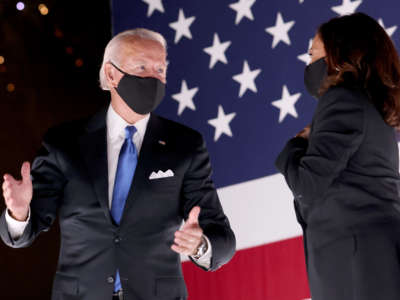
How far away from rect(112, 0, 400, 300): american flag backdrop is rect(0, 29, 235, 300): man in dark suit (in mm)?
1011

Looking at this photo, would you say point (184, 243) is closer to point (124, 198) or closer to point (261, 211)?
point (124, 198)

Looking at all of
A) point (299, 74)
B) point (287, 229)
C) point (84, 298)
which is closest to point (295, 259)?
point (287, 229)

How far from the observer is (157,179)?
2.10 meters

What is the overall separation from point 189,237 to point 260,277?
1.45m

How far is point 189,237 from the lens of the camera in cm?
180

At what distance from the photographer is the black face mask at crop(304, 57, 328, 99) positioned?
210 cm

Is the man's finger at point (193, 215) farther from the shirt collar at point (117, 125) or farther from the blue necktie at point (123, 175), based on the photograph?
the shirt collar at point (117, 125)

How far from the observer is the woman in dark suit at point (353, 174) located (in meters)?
1.83

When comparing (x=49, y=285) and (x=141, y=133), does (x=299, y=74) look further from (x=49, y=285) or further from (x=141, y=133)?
(x=49, y=285)

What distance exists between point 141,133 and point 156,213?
0.34m

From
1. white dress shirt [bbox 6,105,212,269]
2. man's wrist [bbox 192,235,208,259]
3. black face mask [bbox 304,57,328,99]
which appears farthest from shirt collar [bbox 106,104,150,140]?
black face mask [bbox 304,57,328,99]

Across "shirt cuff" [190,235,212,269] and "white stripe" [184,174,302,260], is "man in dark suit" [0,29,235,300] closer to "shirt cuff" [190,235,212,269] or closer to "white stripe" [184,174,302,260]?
"shirt cuff" [190,235,212,269]

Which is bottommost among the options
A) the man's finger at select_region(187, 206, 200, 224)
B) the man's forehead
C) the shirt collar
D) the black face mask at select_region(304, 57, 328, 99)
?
the man's finger at select_region(187, 206, 200, 224)

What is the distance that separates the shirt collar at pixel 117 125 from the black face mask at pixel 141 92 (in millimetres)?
50
